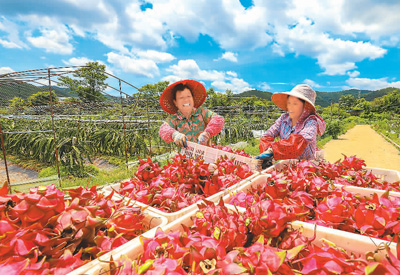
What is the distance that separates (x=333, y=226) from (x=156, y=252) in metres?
0.63

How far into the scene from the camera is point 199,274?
0.52m

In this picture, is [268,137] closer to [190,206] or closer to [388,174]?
[388,174]

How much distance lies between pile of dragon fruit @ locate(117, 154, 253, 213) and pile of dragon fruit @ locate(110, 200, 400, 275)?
272mm

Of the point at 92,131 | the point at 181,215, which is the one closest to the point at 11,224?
the point at 181,215

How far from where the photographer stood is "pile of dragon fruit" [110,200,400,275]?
0.51 m

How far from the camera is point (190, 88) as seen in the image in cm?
251

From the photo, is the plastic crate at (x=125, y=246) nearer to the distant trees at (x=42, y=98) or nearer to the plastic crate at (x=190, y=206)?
the plastic crate at (x=190, y=206)

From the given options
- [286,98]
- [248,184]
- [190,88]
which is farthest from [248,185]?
[190,88]

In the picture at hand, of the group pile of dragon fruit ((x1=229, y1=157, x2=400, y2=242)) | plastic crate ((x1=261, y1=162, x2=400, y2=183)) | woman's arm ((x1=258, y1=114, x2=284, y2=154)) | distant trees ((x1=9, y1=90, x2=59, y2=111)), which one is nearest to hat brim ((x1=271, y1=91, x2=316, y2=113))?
woman's arm ((x1=258, y1=114, x2=284, y2=154))

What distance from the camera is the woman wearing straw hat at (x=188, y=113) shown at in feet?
7.69

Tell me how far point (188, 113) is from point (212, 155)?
0.82m

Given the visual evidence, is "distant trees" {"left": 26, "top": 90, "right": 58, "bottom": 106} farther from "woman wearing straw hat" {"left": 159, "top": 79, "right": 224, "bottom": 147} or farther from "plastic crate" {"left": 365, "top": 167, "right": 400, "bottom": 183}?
"plastic crate" {"left": 365, "top": 167, "right": 400, "bottom": 183}

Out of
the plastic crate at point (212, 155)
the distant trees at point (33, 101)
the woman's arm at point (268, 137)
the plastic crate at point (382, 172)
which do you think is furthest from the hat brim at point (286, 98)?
the distant trees at point (33, 101)

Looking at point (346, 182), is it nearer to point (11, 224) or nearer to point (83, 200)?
point (83, 200)
